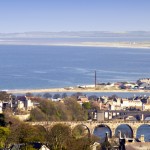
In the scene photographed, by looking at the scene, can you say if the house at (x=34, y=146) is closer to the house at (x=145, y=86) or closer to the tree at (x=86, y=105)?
the tree at (x=86, y=105)

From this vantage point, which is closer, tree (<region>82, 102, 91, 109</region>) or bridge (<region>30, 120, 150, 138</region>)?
bridge (<region>30, 120, 150, 138</region>)

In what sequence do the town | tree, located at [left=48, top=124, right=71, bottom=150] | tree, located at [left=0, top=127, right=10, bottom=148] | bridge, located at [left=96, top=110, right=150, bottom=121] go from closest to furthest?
tree, located at [left=48, top=124, right=71, bottom=150] → tree, located at [left=0, top=127, right=10, bottom=148] → the town → bridge, located at [left=96, top=110, right=150, bottom=121]

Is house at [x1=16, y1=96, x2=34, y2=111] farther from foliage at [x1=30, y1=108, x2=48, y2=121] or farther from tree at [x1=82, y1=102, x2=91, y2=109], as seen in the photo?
tree at [x1=82, y1=102, x2=91, y2=109]

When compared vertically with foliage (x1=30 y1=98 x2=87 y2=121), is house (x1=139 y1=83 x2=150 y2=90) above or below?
above

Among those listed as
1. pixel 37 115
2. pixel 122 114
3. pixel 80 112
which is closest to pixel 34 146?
pixel 37 115

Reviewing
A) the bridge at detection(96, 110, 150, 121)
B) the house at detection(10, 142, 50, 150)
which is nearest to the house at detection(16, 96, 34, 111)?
the bridge at detection(96, 110, 150, 121)

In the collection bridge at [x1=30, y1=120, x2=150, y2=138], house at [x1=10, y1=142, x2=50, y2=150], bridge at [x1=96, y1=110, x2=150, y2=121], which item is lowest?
bridge at [x1=30, y1=120, x2=150, y2=138]

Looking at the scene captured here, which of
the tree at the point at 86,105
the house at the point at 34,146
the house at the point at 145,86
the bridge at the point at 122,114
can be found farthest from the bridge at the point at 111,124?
the house at the point at 145,86

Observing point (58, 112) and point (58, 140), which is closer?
point (58, 140)

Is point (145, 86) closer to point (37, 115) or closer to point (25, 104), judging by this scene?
point (25, 104)

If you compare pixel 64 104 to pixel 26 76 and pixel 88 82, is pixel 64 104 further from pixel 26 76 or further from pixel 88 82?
pixel 26 76

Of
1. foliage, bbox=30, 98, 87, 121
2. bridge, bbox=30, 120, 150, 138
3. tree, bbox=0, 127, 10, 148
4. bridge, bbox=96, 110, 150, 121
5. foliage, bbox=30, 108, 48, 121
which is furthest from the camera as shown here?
bridge, bbox=96, 110, 150, 121
